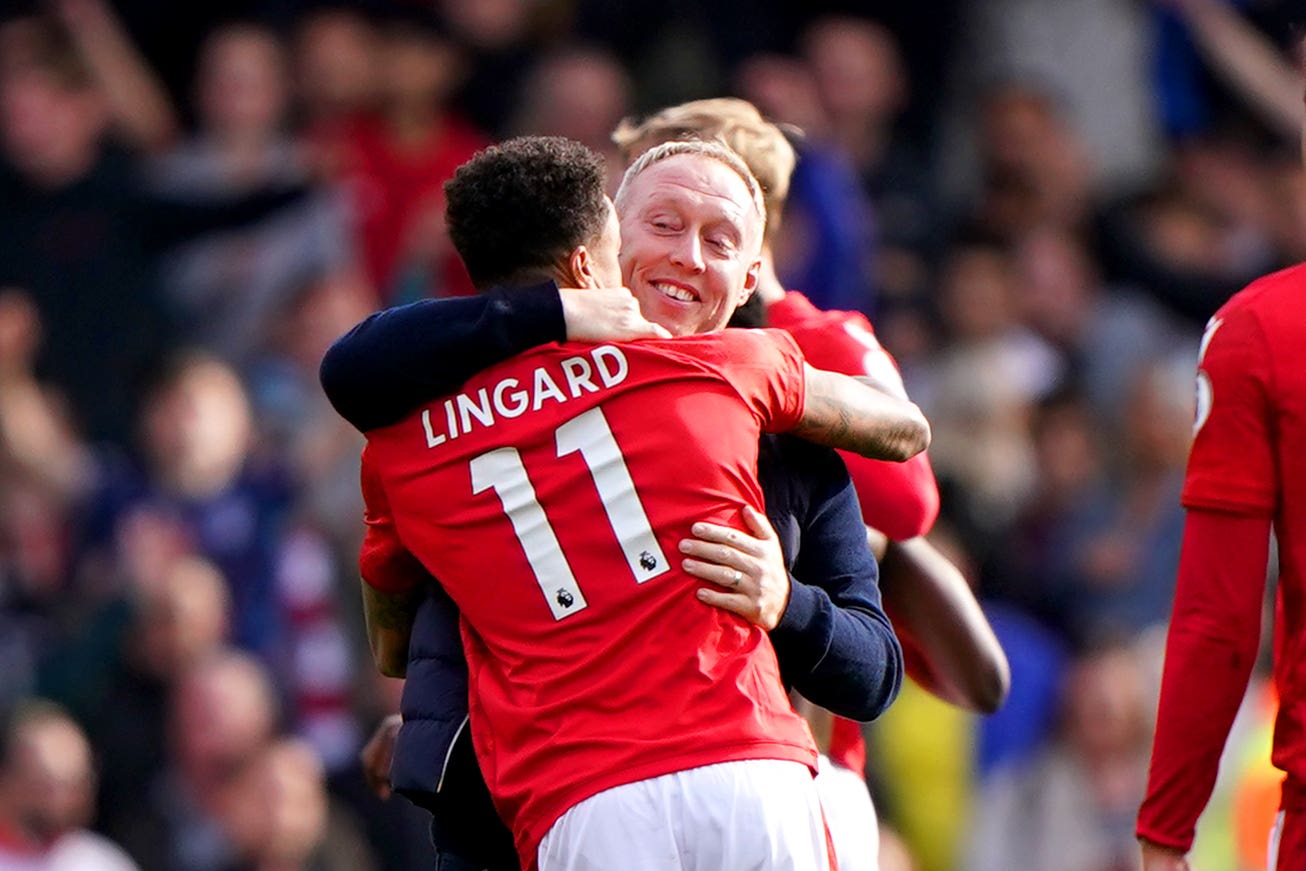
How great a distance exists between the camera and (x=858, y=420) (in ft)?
12.2

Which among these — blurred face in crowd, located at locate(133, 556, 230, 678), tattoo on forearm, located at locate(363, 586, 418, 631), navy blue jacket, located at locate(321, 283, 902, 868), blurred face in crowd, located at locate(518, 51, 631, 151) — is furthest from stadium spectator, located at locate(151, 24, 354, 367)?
navy blue jacket, located at locate(321, 283, 902, 868)

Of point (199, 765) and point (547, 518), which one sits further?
point (199, 765)

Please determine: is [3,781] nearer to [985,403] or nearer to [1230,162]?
[985,403]

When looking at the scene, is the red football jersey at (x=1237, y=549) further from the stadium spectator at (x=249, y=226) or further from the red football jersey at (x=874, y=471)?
the stadium spectator at (x=249, y=226)

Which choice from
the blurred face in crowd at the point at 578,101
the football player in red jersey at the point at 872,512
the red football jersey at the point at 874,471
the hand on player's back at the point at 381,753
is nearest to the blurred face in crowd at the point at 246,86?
the blurred face in crowd at the point at 578,101

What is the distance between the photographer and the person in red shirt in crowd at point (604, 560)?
135 inches

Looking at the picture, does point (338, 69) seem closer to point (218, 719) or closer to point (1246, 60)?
point (218, 719)

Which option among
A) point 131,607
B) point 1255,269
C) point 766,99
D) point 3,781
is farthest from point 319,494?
point 1255,269

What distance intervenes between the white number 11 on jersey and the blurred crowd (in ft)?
12.0

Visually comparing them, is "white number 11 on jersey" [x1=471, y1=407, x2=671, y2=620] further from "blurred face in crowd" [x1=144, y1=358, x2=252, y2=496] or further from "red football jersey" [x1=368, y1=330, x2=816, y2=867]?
"blurred face in crowd" [x1=144, y1=358, x2=252, y2=496]

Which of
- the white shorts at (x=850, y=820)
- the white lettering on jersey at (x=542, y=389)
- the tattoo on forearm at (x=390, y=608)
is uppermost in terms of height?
the white lettering on jersey at (x=542, y=389)

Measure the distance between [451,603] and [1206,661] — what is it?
1.21 metres

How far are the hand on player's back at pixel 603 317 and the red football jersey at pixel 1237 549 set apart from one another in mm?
929

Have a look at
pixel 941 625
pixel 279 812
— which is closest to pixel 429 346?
pixel 941 625
